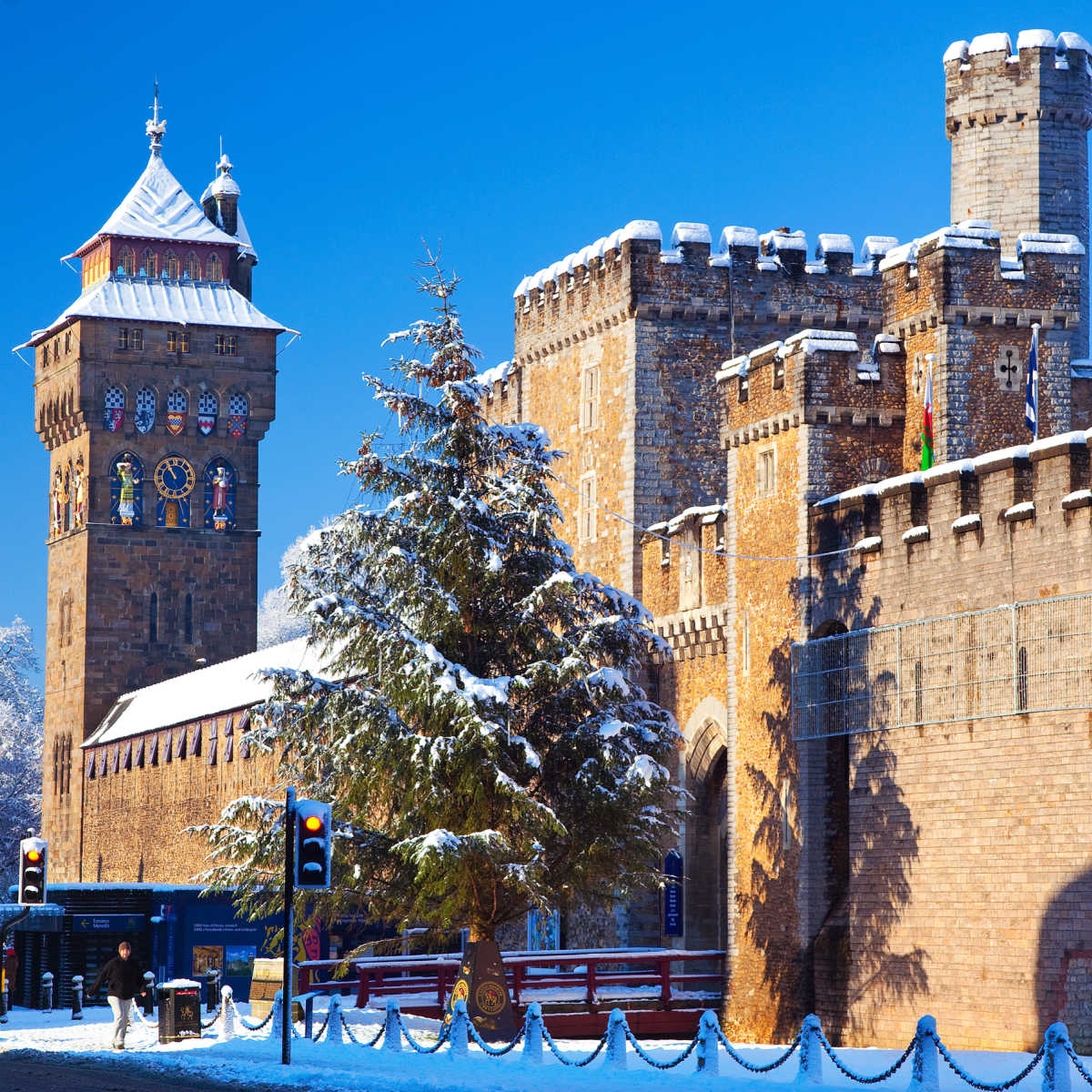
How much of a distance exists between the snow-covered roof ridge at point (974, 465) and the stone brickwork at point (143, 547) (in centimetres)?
4858

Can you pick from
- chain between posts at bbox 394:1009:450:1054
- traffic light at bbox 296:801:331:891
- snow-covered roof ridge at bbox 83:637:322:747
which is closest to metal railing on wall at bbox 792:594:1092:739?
chain between posts at bbox 394:1009:450:1054

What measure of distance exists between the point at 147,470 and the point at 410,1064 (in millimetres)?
54781

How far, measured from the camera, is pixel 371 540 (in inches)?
1094

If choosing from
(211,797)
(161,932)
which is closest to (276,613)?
(211,797)

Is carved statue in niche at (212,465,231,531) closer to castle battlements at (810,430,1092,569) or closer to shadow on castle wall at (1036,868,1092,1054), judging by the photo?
castle battlements at (810,430,1092,569)

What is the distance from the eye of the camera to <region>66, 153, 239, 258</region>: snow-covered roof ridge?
3004 inches

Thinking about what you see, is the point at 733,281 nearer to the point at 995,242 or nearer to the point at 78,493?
the point at 995,242

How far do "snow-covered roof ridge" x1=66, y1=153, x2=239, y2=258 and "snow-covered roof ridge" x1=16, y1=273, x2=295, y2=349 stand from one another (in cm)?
158

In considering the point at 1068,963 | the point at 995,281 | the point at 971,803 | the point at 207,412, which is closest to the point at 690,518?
the point at 995,281

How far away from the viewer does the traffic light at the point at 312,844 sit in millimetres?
22031

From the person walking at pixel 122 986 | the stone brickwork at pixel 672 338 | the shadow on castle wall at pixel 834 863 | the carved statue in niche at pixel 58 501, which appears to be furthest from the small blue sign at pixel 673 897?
the carved statue in niche at pixel 58 501

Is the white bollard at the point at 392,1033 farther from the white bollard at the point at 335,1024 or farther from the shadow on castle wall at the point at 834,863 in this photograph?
the shadow on castle wall at the point at 834,863

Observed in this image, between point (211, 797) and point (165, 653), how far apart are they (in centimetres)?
1514

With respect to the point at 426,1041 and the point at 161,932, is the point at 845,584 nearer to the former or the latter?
the point at 426,1041
